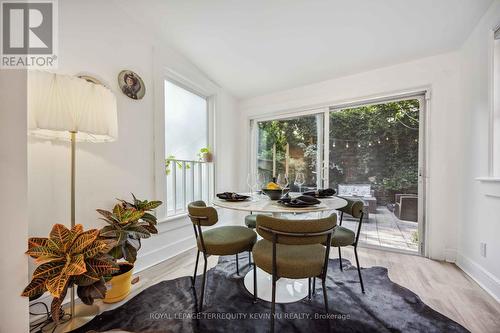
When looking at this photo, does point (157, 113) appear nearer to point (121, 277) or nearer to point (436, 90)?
point (121, 277)

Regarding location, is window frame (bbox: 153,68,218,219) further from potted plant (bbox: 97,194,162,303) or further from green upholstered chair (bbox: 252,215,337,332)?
green upholstered chair (bbox: 252,215,337,332)

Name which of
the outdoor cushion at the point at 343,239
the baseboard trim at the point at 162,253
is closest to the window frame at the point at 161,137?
the baseboard trim at the point at 162,253

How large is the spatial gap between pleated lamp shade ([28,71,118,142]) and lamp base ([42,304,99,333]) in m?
1.28

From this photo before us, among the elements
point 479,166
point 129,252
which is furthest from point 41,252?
point 479,166

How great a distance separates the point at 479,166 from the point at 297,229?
205cm

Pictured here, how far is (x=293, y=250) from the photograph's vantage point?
1.40 metres

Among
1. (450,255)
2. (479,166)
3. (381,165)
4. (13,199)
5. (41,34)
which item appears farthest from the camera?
(381,165)

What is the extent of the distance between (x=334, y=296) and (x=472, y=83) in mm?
2486

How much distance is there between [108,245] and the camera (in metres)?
1.24

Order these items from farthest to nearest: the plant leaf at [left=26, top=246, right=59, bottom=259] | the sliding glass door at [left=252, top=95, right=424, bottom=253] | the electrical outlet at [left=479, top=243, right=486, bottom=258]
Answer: the sliding glass door at [left=252, top=95, right=424, bottom=253], the electrical outlet at [left=479, top=243, right=486, bottom=258], the plant leaf at [left=26, top=246, right=59, bottom=259]

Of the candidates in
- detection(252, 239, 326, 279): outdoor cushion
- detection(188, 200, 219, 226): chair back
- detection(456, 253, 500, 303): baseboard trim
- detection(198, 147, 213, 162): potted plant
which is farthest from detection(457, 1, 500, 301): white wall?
detection(198, 147, 213, 162): potted plant

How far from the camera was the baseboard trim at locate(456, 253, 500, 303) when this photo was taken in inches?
62.8

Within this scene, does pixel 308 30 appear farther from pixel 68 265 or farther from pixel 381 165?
pixel 68 265

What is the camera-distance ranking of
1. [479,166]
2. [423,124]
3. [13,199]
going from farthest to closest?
[423,124]
[479,166]
[13,199]
